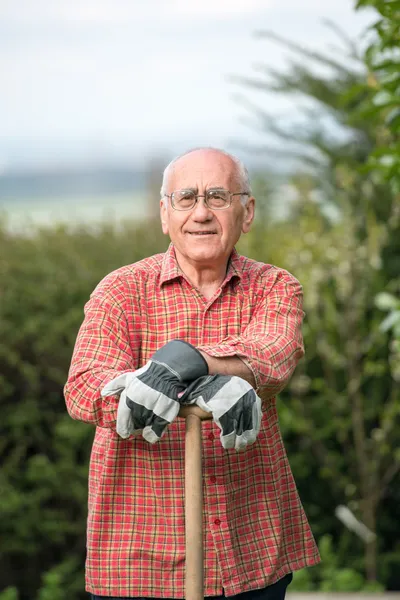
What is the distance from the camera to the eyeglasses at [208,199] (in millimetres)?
2524

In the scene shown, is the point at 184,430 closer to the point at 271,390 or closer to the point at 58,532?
the point at 271,390

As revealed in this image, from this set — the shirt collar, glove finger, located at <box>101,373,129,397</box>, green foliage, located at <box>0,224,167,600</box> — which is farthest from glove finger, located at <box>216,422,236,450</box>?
green foliage, located at <box>0,224,167,600</box>

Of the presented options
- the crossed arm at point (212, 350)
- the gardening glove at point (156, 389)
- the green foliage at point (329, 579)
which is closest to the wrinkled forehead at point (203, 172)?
the crossed arm at point (212, 350)

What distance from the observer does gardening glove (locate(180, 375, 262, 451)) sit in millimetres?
2213

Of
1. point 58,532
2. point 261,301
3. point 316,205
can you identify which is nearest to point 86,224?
point 316,205

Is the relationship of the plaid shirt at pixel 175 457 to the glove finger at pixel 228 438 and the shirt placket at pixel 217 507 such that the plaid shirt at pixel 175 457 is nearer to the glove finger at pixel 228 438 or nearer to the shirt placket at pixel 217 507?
the shirt placket at pixel 217 507

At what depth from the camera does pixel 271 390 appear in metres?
2.47

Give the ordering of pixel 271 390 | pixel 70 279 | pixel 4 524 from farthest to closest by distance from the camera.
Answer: pixel 70 279 < pixel 4 524 < pixel 271 390

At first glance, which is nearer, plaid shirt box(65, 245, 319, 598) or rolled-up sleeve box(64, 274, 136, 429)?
rolled-up sleeve box(64, 274, 136, 429)

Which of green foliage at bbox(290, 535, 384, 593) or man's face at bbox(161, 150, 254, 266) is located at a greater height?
man's face at bbox(161, 150, 254, 266)

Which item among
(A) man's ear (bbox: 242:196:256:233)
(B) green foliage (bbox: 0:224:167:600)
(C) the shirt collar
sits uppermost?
(A) man's ear (bbox: 242:196:256:233)

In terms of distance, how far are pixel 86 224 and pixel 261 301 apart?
13.4 ft

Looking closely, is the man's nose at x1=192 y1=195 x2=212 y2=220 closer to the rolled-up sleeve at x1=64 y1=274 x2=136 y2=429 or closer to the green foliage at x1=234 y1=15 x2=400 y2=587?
the rolled-up sleeve at x1=64 y1=274 x2=136 y2=429

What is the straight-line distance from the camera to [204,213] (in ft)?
8.21
